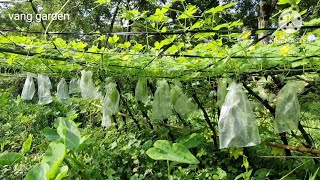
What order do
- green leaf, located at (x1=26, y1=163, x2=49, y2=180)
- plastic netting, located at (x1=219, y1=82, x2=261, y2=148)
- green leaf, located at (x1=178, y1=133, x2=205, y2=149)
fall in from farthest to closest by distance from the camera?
1. green leaf, located at (x1=178, y1=133, x2=205, y2=149)
2. green leaf, located at (x1=26, y1=163, x2=49, y2=180)
3. plastic netting, located at (x1=219, y1=82, x2=261, y2=148)

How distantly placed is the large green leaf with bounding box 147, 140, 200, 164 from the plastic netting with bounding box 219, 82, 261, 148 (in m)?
0.35

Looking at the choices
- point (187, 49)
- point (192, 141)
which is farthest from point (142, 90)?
point (187, 49)

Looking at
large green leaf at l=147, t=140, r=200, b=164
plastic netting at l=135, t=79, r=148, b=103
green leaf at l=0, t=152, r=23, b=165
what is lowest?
green leaf at l=0, t=152, r=23, b=165

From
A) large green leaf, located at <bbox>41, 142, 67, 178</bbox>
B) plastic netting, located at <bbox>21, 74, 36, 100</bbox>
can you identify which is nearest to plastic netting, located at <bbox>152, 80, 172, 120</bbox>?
large green leaf, located at <bbox>41, 142, 67, 178</bbox>

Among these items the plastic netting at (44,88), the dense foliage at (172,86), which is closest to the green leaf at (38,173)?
the dense foliage at (172,86)

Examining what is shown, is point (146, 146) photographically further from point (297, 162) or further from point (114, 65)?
point (297, 162)

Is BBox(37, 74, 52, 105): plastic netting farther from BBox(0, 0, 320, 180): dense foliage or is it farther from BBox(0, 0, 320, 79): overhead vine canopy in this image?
BBox(0, 0, 320, 79): overhead vine canopy

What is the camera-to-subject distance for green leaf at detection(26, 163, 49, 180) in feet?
5.99

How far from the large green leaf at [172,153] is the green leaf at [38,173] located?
61 centimetres

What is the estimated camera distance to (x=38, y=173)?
1851 mm

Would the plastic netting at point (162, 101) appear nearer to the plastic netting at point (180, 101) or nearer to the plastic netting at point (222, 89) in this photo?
the plastic netting at point (180, 101)

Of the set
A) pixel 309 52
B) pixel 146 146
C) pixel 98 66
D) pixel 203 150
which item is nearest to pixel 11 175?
pixel 146 146

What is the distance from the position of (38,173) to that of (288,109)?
140 cm

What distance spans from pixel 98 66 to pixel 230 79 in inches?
35.5
